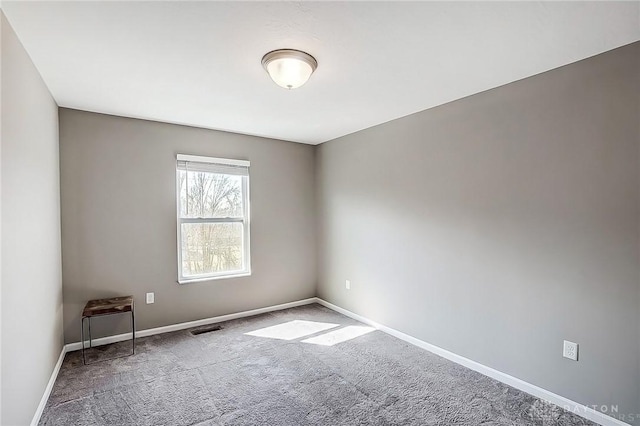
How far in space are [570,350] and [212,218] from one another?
3.70m

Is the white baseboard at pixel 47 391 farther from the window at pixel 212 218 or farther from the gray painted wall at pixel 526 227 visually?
the gray painted wall at pixel 526 227

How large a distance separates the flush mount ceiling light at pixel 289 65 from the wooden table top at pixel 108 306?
2.56m

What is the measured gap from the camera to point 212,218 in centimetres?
422

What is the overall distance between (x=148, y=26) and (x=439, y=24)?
162 centimetres

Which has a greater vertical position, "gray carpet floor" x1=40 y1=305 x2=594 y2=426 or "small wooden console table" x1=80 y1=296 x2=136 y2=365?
"small wooden console table" x1=80 y1=296 x2=136 y2=365

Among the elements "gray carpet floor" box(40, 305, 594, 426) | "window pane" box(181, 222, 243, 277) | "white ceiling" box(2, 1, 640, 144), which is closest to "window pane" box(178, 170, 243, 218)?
"window pane" box(181, 222, 243, 277)

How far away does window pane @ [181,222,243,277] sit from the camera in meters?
4.06

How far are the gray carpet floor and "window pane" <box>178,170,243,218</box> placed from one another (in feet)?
4.80

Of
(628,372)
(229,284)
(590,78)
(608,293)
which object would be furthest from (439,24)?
(229,284)

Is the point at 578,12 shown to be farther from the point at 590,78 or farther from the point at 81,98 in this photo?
the point at 81,98

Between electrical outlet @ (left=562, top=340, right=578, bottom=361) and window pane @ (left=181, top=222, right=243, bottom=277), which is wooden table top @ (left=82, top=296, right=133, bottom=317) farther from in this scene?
electrical outlet @ (left=562, top=340, right=578, bottom=361)

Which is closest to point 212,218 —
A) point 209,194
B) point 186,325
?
point 209,194

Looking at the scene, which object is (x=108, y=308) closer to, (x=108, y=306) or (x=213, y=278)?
(x=108, y=306)

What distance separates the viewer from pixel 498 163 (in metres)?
2.79
